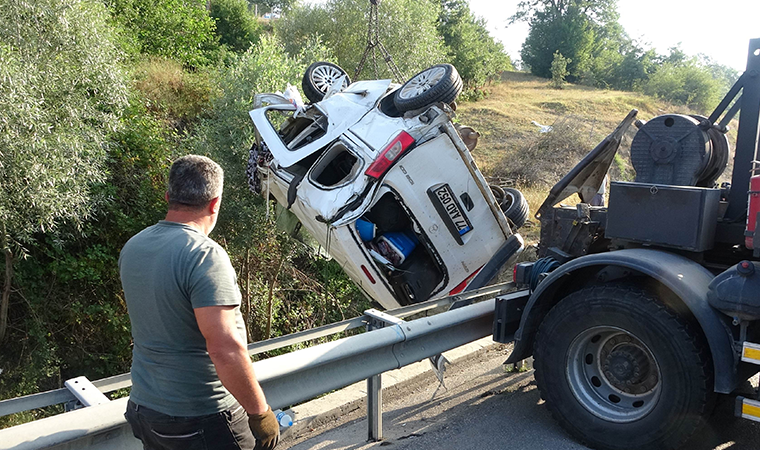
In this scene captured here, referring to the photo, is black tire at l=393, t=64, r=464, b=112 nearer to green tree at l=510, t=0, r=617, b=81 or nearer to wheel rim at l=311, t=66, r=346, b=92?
wheel rim at l=311, t=66, r=346, b=92

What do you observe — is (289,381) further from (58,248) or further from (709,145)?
(58,248)

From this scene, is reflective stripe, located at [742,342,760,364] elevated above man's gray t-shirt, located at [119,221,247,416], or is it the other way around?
man's gray t-shirt, located at [119,221,247,416]

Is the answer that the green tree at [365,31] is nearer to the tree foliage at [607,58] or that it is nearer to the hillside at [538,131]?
the hillside at [538,131]

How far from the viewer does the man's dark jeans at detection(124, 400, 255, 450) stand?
2.17 m

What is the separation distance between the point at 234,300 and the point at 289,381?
0.99 metres

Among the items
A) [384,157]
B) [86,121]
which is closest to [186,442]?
[384,157]

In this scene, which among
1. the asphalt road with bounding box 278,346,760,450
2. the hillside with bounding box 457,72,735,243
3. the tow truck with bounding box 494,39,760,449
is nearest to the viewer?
the tow truck with bounding box 494,39,760,449

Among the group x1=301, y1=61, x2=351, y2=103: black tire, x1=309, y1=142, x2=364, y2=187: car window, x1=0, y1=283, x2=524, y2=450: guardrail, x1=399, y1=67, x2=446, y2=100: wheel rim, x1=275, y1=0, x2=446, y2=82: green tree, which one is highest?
x1=275, y1=0, x2=446, y2=82: green tree

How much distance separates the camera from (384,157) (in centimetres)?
600

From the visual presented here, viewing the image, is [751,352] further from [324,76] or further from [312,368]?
[324,76]

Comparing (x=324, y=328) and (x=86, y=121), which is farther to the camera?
(x=86, y=121)

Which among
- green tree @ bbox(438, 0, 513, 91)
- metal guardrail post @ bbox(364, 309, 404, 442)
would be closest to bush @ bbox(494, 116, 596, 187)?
green tree @ bbox(438, 0, 513, 91)

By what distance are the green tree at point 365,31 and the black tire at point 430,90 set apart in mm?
9517

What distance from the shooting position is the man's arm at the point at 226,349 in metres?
2.01
